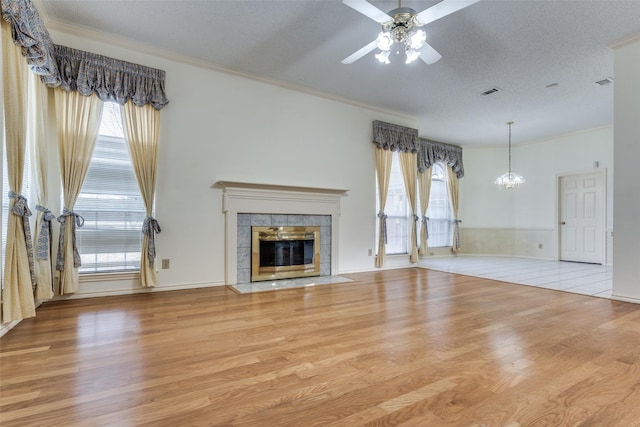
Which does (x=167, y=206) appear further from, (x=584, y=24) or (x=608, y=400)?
(x=584, y=24)

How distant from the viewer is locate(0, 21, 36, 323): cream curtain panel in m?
2.40

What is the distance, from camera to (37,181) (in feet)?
10.2

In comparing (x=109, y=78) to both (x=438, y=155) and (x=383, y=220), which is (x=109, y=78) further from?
(x=438, y=155)

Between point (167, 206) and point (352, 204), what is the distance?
2.93 meters

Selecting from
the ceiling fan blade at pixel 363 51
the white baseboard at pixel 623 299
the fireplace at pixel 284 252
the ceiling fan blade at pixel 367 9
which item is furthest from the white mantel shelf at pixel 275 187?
the white baseboard at pixel 623 299

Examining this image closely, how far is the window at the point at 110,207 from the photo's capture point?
3582mm

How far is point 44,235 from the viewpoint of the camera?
3.10 meters

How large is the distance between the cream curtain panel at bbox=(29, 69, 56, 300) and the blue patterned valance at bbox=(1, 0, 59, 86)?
20 cm

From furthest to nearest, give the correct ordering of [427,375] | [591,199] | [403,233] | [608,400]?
[591,199], [403,233], [427,375], [608,400]

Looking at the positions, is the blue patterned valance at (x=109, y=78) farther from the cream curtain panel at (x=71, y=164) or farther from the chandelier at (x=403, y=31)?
the chandelier at (x=403, y=31)

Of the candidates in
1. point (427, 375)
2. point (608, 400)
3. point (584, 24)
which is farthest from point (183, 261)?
point (584, 24)

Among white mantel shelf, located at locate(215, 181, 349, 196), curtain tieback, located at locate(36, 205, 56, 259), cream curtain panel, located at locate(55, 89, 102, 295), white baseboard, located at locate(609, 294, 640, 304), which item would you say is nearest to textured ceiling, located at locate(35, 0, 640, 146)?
cream curtain panel, located at locate(55, 89, 102, 295)

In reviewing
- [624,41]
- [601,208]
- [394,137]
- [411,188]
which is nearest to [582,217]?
[601,208]

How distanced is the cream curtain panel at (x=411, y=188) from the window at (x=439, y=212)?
1612mm
